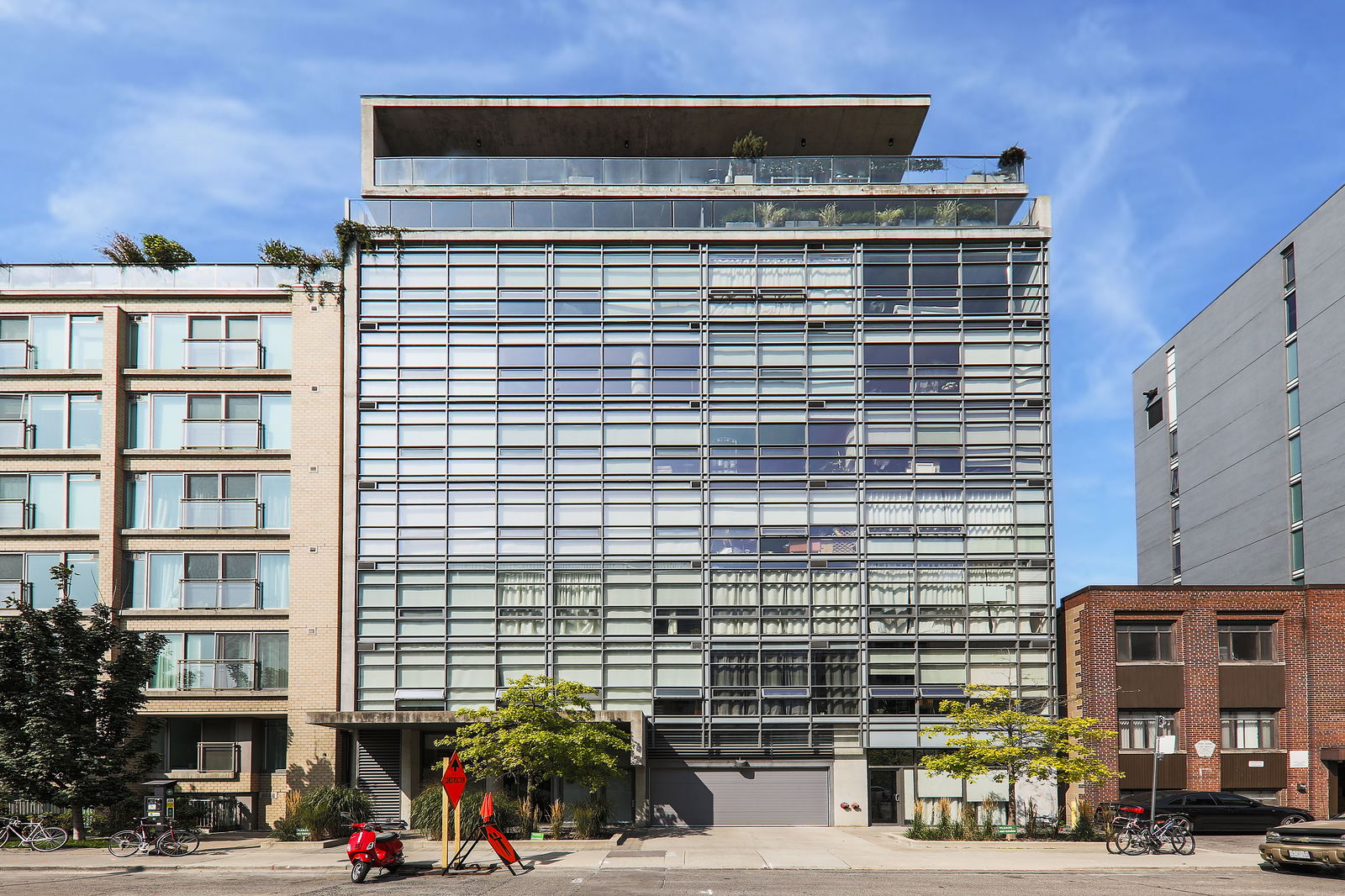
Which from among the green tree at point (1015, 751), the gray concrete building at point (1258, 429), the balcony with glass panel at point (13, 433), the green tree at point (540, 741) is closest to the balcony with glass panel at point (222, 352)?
the balcony with glass panel at point (13, 433)

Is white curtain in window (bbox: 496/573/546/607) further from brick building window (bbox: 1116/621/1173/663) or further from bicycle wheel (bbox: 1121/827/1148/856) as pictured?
brick building window (bbox: 1116/621/1173/663)

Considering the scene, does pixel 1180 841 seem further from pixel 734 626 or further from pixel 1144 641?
pixel 734 626

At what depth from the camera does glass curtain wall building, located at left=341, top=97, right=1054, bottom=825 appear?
1430 inches

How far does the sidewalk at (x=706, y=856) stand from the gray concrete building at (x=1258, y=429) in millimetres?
27150

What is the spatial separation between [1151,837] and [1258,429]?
34082mm

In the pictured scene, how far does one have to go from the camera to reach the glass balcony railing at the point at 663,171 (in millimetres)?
38406

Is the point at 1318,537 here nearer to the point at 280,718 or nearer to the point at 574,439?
the point at 574,439

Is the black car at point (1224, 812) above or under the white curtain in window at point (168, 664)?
under

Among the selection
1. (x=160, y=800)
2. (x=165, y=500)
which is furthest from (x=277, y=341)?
(x=160, y=800)

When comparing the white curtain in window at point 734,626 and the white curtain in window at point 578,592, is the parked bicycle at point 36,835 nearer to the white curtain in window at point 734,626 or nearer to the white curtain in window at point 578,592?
the white curtain in window at point 578,592

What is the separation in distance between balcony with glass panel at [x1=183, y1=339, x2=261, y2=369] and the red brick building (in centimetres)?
2958

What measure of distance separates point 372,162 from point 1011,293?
22734 millimetres

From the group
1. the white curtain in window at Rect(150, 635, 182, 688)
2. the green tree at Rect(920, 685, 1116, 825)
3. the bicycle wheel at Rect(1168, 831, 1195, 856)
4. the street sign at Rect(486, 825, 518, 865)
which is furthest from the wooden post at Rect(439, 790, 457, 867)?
the bicycle wheel at Rect(1168, 831, 1195, 856)

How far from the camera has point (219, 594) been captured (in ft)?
120
